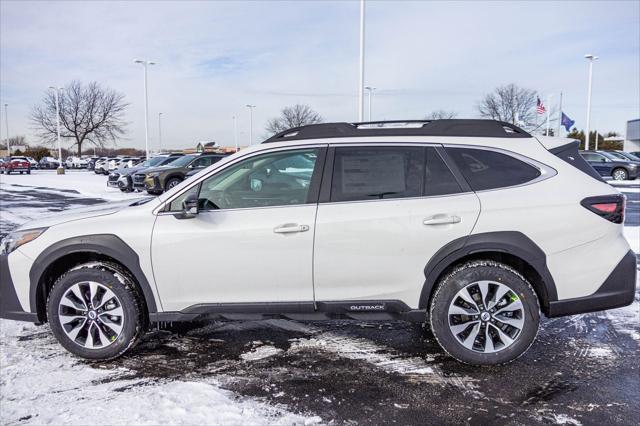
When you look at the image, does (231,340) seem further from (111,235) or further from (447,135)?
(447,135)

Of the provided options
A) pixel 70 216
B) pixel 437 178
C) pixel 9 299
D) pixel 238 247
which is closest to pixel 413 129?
pixel 437 178

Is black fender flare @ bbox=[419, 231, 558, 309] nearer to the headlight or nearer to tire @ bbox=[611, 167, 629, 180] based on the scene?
the headlight

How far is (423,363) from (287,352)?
1074 mm

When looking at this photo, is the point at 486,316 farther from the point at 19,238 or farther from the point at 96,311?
the point at 19,238

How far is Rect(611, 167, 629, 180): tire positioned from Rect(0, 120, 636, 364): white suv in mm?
24897

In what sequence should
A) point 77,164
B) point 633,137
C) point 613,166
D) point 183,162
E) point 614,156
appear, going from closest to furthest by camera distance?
1. point 183,162
2. point 613,166
3. point 614,156
4. point 77,164
5. point 633,137

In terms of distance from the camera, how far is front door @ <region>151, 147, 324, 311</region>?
3.63 m

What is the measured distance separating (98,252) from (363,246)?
2014mm

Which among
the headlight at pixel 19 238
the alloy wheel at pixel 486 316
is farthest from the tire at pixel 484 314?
the headlight at pixel 19 238

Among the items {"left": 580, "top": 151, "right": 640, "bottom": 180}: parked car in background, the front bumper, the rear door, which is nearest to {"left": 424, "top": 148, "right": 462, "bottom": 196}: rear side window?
the rear door

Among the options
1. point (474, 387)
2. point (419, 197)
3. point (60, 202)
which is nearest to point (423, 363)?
point (474, 387)

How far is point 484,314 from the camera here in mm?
3617

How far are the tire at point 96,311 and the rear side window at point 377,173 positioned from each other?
1766mm

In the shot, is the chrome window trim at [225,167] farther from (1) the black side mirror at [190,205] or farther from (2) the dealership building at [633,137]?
(2) the dealership building at [633,137]
